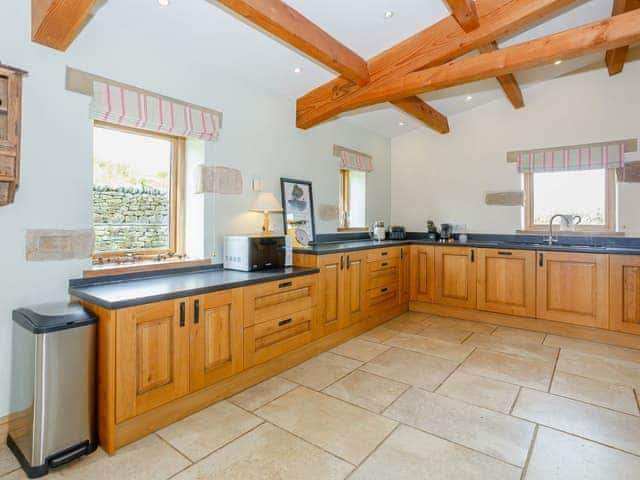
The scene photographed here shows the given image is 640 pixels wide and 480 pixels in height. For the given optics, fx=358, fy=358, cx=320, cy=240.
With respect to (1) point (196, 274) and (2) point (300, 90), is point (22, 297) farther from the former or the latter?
(2) point (300, 90)

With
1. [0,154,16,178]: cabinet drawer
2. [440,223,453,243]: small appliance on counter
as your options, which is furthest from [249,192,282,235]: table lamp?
[440,223,453,243]: small appliance on counter

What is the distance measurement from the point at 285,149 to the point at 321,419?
8.67ft

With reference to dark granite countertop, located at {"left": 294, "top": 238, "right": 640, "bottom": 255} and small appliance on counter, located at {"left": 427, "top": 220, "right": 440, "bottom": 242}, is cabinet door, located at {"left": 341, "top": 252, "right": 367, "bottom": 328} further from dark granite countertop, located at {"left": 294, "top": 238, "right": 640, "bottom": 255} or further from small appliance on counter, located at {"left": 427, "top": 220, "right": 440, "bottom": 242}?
small appliance on counter, located at {"left": 427, "top": 220, "right": 440, "bottom": 242}

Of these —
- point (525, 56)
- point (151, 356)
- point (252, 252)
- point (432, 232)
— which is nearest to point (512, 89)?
point (525, 56)

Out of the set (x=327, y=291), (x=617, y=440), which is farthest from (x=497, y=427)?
(x=327, y=291)

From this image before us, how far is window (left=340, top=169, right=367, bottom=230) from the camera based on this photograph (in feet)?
16.5

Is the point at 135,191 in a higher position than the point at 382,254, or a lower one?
higher

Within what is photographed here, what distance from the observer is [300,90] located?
3701 mm

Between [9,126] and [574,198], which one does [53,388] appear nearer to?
[9,126]

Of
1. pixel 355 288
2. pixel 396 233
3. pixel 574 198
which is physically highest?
pixel 574 198

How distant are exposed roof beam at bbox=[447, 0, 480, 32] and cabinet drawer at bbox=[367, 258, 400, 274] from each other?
2355mm

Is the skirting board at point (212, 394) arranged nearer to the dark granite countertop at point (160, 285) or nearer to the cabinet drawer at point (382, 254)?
the dark granite countertop at point (160, 285)

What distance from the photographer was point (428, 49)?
3096 millimetres

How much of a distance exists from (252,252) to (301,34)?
5.50 feet
